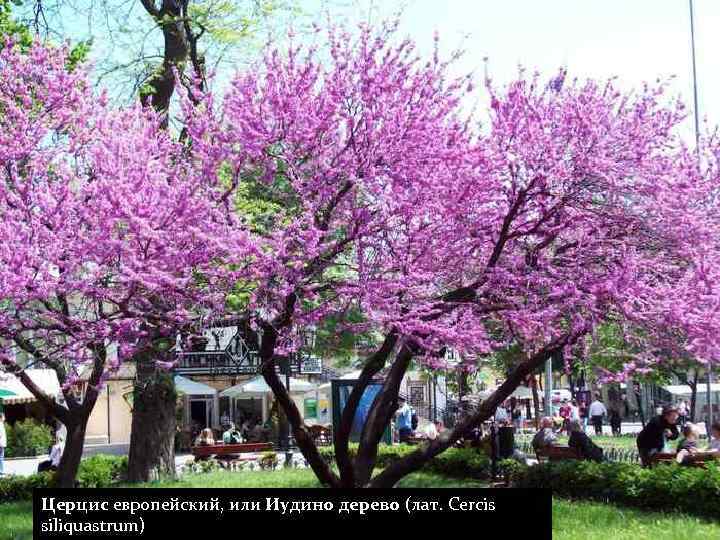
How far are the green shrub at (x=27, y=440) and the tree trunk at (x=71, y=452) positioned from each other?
69.2 ft

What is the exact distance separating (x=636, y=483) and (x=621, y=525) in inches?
72.0

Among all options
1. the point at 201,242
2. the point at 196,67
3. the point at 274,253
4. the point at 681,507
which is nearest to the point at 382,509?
the point at 274,253

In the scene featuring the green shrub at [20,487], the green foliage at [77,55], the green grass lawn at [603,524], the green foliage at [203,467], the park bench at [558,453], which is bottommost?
the green foliage at [203,467]

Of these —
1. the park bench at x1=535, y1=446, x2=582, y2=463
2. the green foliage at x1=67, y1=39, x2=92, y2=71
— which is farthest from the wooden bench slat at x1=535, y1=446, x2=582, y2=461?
the green foliage at x1=67, y1=39, x2=92, y2=71

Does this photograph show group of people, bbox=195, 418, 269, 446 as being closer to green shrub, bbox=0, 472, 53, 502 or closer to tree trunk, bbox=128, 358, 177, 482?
tree trunk, bbox=128, 358, 177, 482

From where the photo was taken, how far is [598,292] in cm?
968

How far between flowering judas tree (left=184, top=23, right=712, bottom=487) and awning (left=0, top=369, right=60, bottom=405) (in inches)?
763

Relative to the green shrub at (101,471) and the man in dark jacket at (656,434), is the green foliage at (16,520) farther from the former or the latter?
the man in dark jacket at (656,434)

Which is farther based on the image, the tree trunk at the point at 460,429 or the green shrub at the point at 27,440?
the green shrub at the point at 27,440

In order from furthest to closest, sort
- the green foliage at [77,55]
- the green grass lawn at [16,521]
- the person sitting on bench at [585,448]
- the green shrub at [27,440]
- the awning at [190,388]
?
1. the green shrub at [27,440]
2. the awning at [190,388]
3. the person sitting on bench at [585,448]
4. the green foliage at [77,55]
5. the green grass lawn at [16,521]

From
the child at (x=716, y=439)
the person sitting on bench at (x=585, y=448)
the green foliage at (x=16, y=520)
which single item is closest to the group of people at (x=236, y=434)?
the green foliage at (x=16, y=520)

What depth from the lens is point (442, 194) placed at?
9.83 m

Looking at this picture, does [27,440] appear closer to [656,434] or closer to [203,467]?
[203,467]

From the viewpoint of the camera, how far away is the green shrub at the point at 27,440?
108ft
